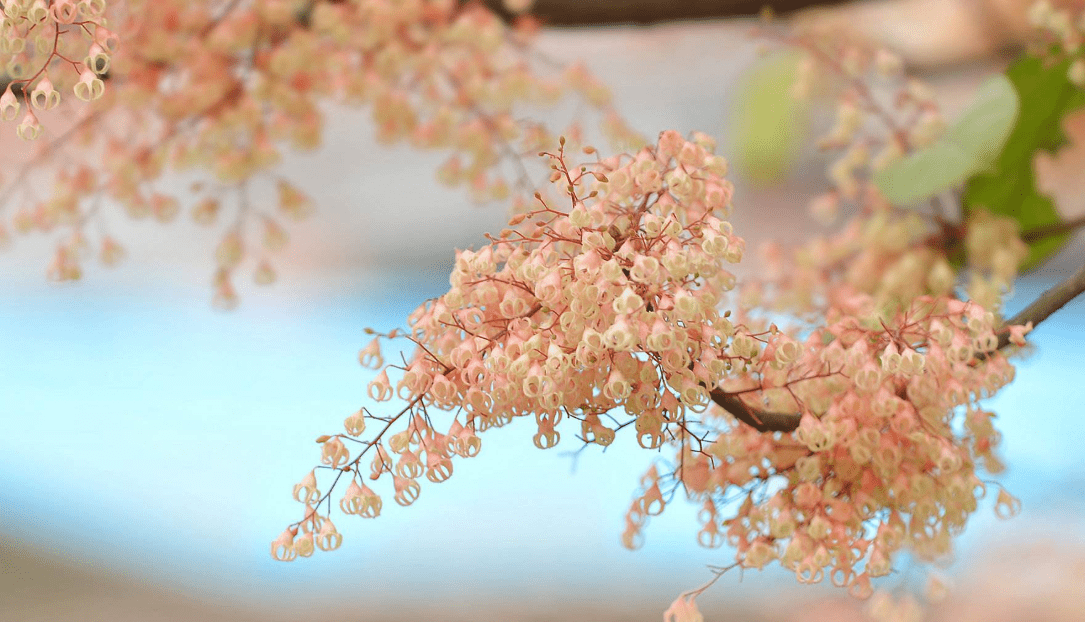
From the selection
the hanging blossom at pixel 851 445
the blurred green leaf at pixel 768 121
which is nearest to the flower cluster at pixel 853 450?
the hanging blossom at pixel 851 445

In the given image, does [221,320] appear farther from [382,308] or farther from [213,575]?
[213,575]

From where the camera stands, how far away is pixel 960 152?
51cm

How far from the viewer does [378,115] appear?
0.58 meters

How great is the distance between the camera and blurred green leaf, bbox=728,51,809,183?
96 centimetres

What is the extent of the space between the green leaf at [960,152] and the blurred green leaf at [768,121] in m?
0.41

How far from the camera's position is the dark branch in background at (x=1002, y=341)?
29 centimetres

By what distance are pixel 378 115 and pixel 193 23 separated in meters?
0.11

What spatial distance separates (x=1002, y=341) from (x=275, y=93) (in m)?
0.38

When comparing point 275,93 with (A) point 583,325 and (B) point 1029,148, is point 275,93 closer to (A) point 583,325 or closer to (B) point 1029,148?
(A) point 583,325

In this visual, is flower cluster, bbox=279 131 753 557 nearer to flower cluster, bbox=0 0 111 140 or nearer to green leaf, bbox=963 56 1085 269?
flower cluster, bbox=0 0 111 140

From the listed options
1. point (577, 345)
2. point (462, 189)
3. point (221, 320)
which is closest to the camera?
point (577, 345)

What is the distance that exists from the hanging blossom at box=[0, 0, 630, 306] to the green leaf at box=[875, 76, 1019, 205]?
0.18 m

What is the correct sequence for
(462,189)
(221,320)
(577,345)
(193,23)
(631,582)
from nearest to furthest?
(577,345), (193,23), (631,582), (221,320), (462,189)

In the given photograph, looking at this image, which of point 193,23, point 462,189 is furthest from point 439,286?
point 193,23
